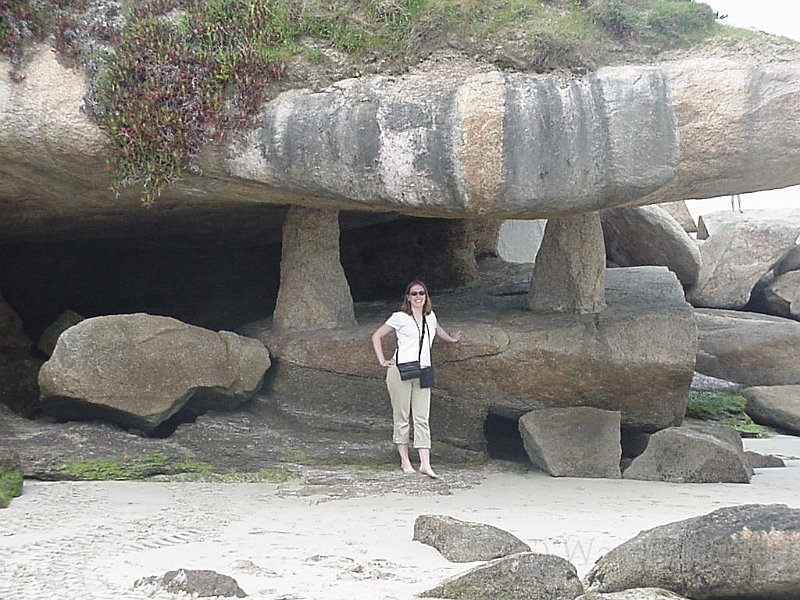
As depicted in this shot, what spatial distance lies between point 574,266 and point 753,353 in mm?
5427

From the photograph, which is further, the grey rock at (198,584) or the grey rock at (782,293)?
the grey rock at (782,293)

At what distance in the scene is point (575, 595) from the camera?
377cm

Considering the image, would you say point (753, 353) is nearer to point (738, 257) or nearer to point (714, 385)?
point (714, 385)

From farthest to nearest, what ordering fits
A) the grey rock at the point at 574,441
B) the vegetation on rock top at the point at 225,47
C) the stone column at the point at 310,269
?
the stone column at the point at 310,269, the grey rock at the point at 574,441, the vegetation on rock top at the point at 225,47

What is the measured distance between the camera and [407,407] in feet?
24.2

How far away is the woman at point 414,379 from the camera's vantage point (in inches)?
288

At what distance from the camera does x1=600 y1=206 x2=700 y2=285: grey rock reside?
524 inches

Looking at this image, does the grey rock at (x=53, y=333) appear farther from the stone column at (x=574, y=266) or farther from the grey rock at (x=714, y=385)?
the grey rock at (x=714, y=385)

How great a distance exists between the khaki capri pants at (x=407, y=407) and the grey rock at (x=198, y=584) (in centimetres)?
342

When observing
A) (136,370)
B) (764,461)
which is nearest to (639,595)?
(136,370)

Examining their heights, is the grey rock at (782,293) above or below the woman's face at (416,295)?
above

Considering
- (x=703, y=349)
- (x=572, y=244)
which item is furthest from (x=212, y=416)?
(x=703, y=349)

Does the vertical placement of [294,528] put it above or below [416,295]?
below

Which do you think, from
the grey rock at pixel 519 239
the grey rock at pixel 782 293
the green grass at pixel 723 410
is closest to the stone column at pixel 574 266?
the green grass at pixel 723 410
